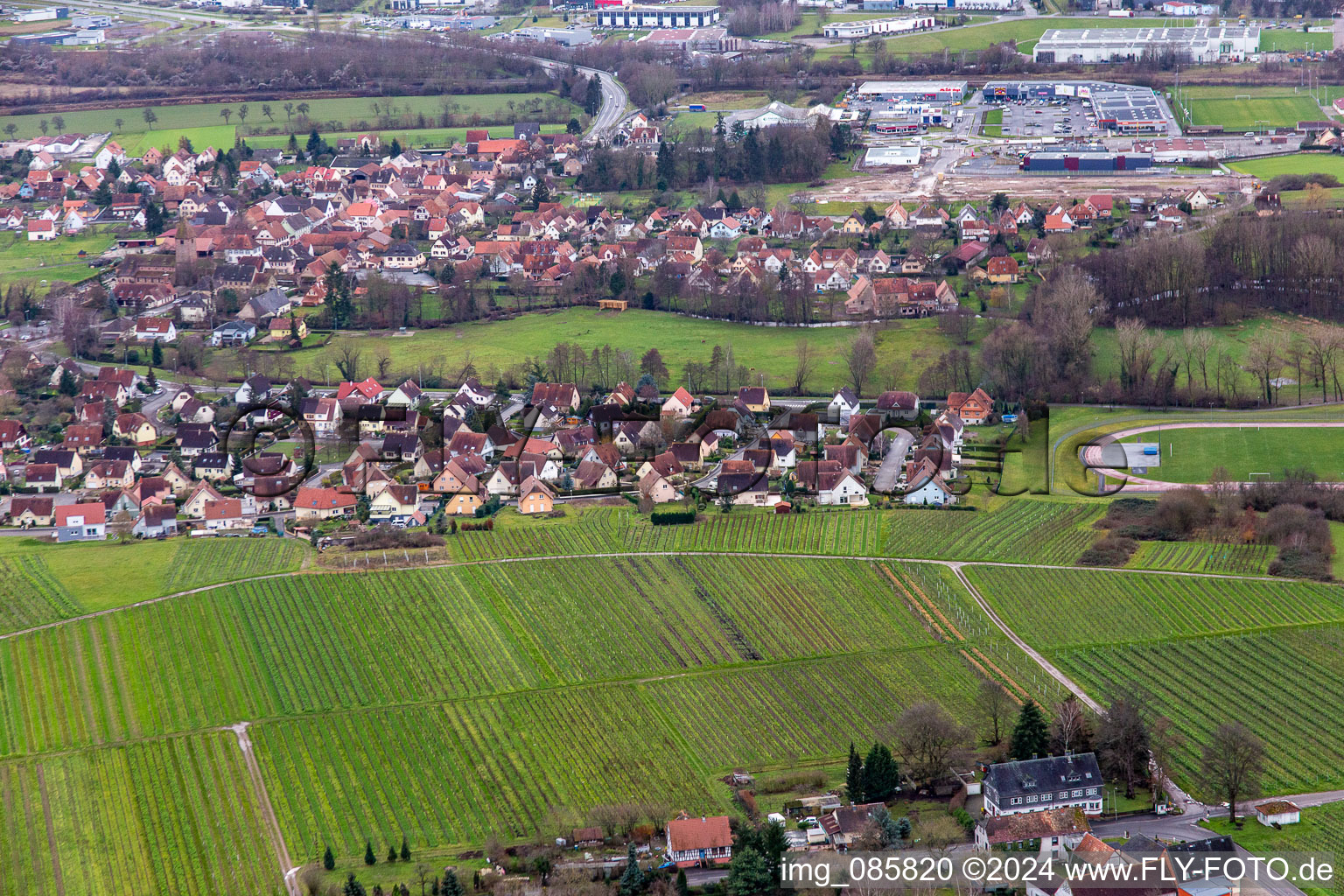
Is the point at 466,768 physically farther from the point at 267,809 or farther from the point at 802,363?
the point at 802,363

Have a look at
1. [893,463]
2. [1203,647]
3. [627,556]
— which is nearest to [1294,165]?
[893,463]

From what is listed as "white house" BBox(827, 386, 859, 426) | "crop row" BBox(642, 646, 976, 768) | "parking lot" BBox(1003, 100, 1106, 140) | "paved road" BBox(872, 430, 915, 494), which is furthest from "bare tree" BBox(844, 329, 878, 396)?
"parking lot" BBox(1003, 100, 1106, 140)

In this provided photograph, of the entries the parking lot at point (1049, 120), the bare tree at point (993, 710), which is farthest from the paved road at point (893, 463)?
the parking lot at point (1049, 120)

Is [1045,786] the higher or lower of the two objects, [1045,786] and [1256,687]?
the higher

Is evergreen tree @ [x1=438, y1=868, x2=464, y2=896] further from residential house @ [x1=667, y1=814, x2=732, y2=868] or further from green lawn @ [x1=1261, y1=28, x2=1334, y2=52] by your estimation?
green lawn @ [x1=1261, y1=28, x2=1334, y2=52]

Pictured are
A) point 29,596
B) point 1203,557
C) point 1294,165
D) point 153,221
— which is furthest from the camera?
point 1294,165

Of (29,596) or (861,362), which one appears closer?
(29,596)
